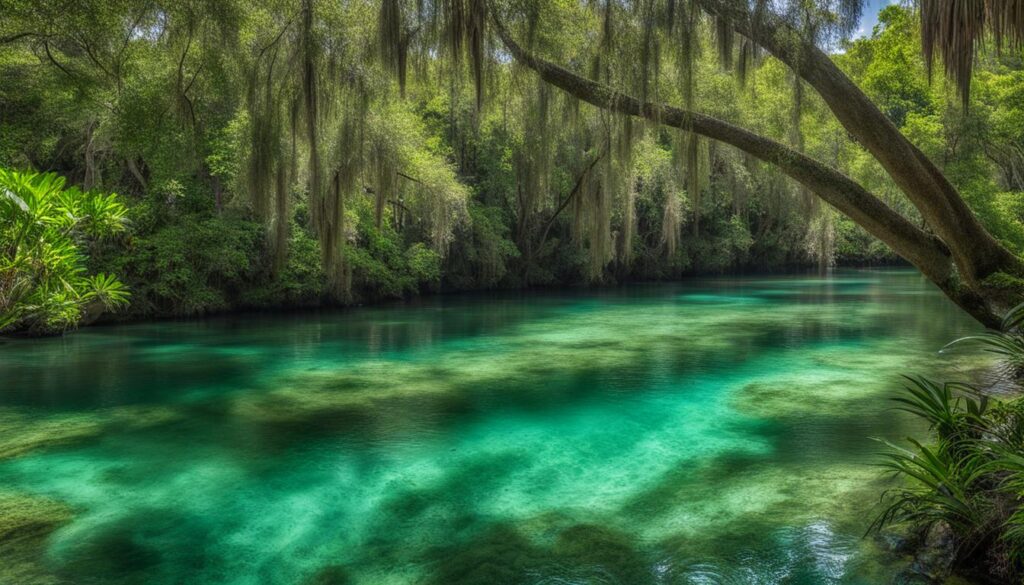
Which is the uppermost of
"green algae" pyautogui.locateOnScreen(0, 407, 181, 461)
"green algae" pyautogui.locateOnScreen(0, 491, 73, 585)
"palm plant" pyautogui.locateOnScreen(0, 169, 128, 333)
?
"palm plant" pyautogui.locateOnScreen(0, 169, 128, 333)

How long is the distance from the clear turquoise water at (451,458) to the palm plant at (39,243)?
1577 millimetres

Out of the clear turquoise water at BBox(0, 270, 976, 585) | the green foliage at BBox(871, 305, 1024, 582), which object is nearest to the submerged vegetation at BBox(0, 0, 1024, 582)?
the green foliage at BBox(871, 305, 1024, 582)

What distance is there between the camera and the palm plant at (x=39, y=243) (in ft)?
12.9

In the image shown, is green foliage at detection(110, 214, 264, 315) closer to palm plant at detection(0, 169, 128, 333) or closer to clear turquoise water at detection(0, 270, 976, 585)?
clear turquoise water at detection(0, 270, 976, 585)

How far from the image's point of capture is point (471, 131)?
2400 cm

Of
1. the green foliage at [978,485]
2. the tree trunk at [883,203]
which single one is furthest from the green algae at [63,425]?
the green foliage at [978,485]

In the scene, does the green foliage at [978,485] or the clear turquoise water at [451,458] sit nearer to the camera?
the green foliage at [978,485]

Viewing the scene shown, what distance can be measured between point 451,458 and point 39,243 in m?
3.65

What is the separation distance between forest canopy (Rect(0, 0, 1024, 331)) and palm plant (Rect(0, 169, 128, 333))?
4.19m

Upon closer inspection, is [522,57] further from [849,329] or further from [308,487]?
[849,329]

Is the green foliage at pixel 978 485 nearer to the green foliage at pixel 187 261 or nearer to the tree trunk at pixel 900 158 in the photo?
the tree trunk at pixel 900 158

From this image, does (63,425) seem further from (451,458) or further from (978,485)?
(978,485)

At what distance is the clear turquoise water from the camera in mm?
3881

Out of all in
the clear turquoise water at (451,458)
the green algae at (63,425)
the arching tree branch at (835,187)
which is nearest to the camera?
the clear turquoise water at (451,458)
